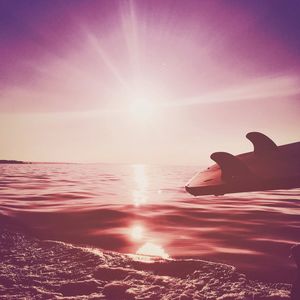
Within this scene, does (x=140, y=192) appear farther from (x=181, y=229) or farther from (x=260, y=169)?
(x=260, y=169)

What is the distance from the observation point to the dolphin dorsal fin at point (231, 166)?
2.17 m

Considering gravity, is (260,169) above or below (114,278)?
above

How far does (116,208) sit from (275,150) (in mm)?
9399

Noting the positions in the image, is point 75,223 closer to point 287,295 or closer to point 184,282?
point 184,282

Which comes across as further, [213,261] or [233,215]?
[233,215]

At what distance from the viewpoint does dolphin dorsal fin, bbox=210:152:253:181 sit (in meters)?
2.17

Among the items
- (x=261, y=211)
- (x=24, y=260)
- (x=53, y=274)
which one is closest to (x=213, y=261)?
(x=53, y=274)

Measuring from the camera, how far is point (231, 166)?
2.25 meters

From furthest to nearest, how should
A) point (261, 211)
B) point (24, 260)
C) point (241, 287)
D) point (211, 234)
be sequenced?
point (261, 211) < point (211, 234) < point (24, 260) < point (241, 287)

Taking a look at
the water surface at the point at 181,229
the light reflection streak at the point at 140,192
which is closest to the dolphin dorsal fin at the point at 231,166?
the water surface at the point at 181,229

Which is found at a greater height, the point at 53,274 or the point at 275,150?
the point at 275,150

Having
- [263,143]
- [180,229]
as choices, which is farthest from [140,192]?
[263,143]

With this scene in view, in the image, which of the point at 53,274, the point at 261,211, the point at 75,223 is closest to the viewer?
the point at 53,274

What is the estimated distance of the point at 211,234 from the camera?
7.37 m
